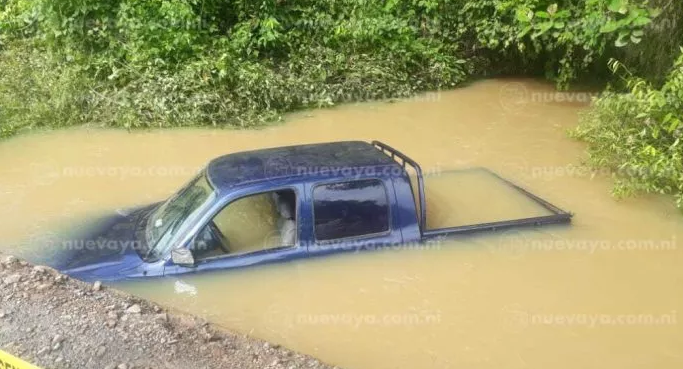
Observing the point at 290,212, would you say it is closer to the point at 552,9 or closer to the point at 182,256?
the point at 182,256

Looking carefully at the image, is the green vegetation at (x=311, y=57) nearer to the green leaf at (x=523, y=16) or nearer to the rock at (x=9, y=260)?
the green leaf at (x=523, y=16)

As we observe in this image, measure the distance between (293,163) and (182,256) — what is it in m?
1.24

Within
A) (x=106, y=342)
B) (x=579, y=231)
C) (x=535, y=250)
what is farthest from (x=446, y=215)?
(x=106, y=342)

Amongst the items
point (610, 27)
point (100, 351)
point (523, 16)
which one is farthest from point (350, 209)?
point (523, 16)

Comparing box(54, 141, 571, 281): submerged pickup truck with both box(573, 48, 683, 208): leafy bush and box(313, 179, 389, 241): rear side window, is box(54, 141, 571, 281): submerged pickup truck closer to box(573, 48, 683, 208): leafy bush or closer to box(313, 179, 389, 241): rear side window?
box(313, 179, 389, 241): rear side window

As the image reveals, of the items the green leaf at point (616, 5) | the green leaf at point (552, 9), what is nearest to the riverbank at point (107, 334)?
the green leaf at point (616, 5)

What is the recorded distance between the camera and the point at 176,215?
18.6ft

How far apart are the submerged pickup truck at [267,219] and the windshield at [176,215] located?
1cm

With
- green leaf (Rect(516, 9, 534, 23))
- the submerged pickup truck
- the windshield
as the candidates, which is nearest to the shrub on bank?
green leaf (Rect(516, 9, 534, 23))

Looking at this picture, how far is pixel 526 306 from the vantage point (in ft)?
19.5

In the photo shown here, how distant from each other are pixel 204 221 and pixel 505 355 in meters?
2.64

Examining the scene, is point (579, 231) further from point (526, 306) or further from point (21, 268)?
point (21, 268)

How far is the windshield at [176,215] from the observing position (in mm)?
5484

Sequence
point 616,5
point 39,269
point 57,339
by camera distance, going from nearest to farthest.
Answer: point 57,339 → point 39,269 → point 616,5
